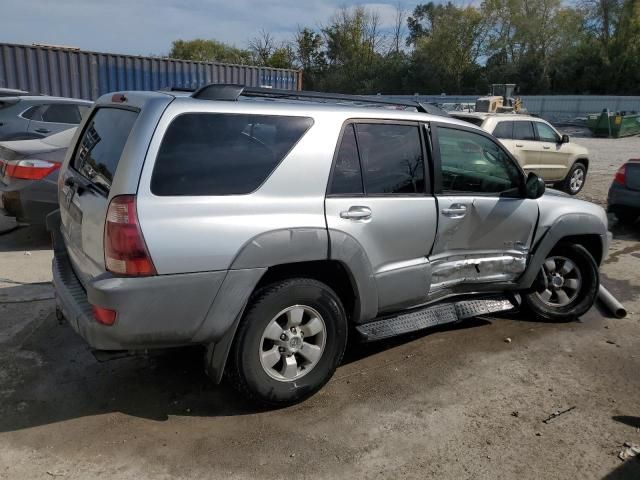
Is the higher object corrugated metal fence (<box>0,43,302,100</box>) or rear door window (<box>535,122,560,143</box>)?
corrugated metal fence (<box>0,43,302,100</box>)

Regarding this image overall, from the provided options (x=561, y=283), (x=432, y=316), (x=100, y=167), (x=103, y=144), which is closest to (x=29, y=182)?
(x=103, y=144)

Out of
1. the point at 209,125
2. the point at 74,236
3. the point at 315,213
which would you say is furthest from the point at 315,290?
the point at 74,236

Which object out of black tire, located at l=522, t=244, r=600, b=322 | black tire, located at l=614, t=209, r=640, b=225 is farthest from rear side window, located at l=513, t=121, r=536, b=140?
black tire, located at l=522, t=244, r=600, b=322

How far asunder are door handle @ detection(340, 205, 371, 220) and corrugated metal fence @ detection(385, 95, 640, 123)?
3670cm

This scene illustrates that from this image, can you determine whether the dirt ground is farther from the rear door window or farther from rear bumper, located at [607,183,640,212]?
the rear door window

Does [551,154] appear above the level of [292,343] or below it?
above

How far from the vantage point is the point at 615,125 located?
96.4ft

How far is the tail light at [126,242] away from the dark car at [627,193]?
25.2 ft

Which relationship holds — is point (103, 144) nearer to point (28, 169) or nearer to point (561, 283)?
point (28, 169)

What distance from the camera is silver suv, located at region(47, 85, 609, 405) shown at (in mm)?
2793

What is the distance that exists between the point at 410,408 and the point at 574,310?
2239 millimetres

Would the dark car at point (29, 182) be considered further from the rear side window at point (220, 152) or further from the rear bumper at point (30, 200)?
the rear side window at point (220, 152)

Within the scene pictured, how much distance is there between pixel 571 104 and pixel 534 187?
4127 cm

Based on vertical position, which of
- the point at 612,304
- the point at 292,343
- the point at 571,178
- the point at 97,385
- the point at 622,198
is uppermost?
the point at 622,198
